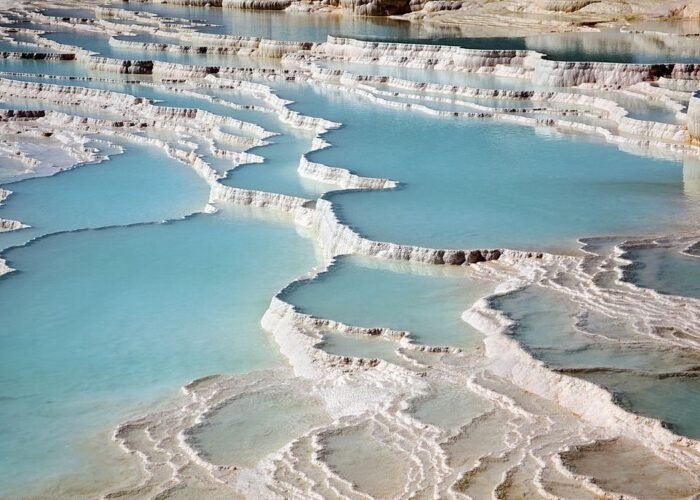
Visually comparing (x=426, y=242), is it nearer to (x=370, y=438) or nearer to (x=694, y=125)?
(x=370, y=438)

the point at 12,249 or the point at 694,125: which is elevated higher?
the point at 694,125

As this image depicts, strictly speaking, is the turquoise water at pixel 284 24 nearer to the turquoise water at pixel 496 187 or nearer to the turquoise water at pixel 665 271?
the turquoise water at pixel 496 187

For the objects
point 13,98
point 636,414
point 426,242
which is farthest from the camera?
point 13,98

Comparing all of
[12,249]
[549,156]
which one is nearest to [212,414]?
[12,249]

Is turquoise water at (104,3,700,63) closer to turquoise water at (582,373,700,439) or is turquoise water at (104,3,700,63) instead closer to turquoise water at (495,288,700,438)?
turquoise water at (495,288,700,438)

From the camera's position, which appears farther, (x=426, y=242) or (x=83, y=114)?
(x=83, y=114)

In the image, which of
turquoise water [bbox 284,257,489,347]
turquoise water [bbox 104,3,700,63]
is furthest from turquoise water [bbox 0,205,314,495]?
turquoise water [bbox 104,3,700,63]

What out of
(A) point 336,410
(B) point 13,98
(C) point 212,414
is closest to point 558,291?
(A) point 336,410

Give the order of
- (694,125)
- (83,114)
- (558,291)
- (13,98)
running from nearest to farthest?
(558,291)
(694,125)
(83,114)
(13,98)
